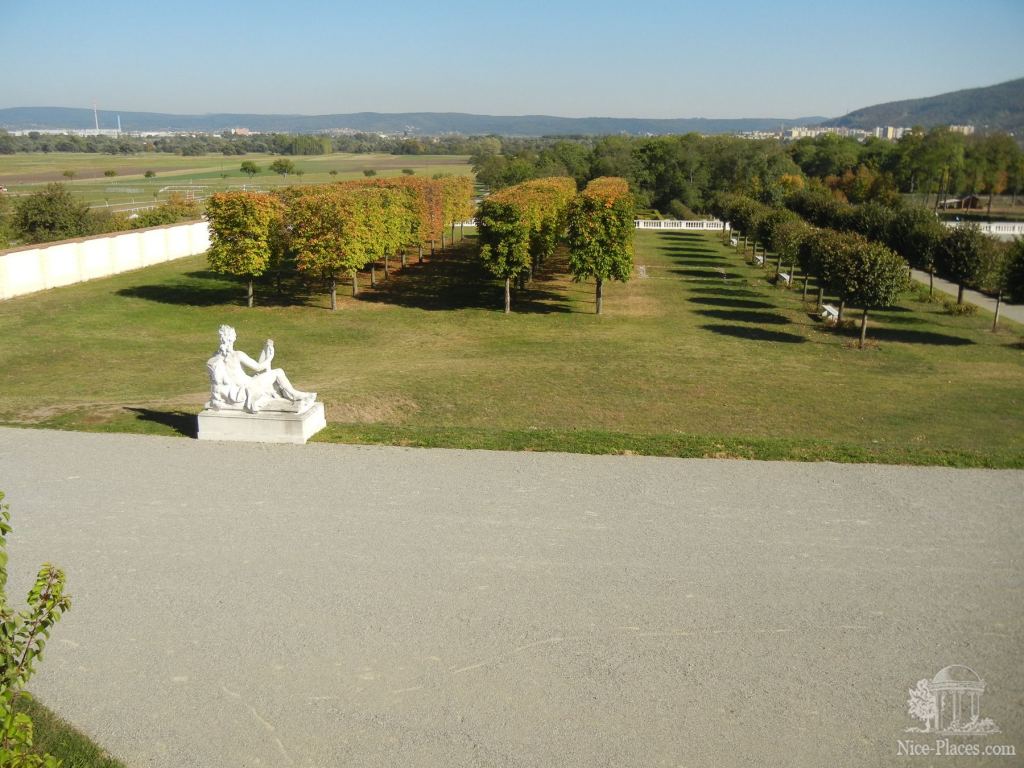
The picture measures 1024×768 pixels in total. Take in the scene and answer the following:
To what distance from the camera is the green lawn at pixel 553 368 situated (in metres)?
16.8

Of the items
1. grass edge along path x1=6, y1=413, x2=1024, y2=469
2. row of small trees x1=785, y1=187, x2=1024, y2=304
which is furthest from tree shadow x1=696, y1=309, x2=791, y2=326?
grass edge along path x1=6, y1=413, x2=1024, y2=469

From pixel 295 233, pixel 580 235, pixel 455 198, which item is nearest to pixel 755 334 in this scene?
pixel 580 235

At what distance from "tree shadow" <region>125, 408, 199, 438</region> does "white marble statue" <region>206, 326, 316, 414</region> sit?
94cm

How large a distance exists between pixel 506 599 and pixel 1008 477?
31.7ft

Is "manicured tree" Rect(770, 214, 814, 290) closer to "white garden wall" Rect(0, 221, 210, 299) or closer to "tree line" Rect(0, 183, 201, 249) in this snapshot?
"white garden wall" Rect(0, 221, 210, 299)

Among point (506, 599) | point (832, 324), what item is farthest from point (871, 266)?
point (506, 599)

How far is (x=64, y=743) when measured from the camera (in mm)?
7223

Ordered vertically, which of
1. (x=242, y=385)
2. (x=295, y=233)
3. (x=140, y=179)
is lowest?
(x=242, y=385)

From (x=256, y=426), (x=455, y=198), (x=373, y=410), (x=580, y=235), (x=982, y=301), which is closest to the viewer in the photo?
(x=256, y=426)

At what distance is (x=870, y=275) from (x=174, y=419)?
22649 millimetres

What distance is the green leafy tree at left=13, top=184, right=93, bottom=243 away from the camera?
4581 cm

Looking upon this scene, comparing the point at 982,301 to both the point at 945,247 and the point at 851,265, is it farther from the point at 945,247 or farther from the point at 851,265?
the point at 851,265

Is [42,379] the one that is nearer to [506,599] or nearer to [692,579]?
[506,599]

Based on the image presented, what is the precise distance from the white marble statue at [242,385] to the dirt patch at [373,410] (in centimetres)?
212
